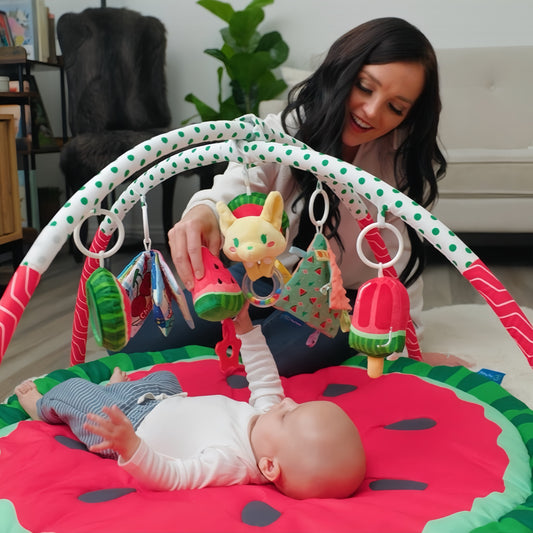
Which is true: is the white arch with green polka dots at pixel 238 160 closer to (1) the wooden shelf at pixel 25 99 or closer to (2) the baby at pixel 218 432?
(2) the baby at pixel 218 432

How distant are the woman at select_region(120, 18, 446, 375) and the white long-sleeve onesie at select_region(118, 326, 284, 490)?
119mm

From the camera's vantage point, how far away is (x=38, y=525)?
78 cm

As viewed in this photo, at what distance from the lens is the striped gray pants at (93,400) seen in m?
1.02

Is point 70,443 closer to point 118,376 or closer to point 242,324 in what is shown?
point 118,376

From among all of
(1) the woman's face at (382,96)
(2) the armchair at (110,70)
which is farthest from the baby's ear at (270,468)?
(2) the armchair at (110,70)

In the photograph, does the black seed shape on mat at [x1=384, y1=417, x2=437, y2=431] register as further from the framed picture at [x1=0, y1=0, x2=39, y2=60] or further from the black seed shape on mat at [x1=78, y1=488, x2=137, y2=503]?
the framed picture at [x1=0, y1=0, x2=39, y2=60]

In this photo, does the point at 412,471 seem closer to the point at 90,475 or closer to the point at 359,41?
the point at 90,475

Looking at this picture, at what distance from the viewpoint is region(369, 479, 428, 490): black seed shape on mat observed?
889 millimetres

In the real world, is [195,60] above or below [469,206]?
above

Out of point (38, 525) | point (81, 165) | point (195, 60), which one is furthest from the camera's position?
point (195, 60)

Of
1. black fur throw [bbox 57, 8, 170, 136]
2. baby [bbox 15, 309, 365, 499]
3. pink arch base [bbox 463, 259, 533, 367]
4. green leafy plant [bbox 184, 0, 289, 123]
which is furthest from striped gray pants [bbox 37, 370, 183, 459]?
green leafy plant [bbox 184, 0, 289, 123]

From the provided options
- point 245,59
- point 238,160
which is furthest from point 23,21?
point 238,160

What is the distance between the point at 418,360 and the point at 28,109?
7.00 feet

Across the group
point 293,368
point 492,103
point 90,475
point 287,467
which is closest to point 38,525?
point 90,475
